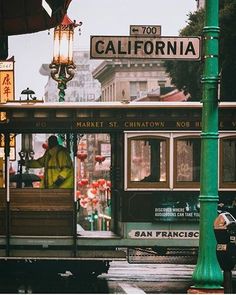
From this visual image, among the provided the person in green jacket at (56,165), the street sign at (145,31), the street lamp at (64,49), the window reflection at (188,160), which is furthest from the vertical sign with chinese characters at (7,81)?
the street sign at (145,31)

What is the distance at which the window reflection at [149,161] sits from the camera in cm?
1836

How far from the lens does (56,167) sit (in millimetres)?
18406

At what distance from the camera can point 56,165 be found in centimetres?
1842

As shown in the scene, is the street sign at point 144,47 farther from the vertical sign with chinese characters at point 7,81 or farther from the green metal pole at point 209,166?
A: the vertical sign with chinese characters at point 7,81

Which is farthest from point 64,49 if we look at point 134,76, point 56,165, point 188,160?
point 134,76

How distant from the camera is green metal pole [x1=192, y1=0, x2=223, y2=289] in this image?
41.6ft

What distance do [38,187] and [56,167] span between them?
1.68ft

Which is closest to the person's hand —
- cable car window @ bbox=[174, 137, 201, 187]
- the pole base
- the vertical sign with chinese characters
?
cable car window @ bbox=[174, 137, 201, 187]

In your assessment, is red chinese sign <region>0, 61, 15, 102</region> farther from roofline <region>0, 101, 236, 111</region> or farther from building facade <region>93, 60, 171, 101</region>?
building facade <region>93, 60, 171, 101</region>

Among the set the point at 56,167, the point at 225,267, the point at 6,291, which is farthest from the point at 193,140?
the point at 225,267

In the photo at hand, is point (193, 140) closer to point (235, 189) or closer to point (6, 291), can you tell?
point (235, 189)

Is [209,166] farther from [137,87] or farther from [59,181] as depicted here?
[137,87]

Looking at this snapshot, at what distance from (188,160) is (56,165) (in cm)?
224

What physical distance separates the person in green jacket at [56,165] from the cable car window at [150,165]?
3.45ft
